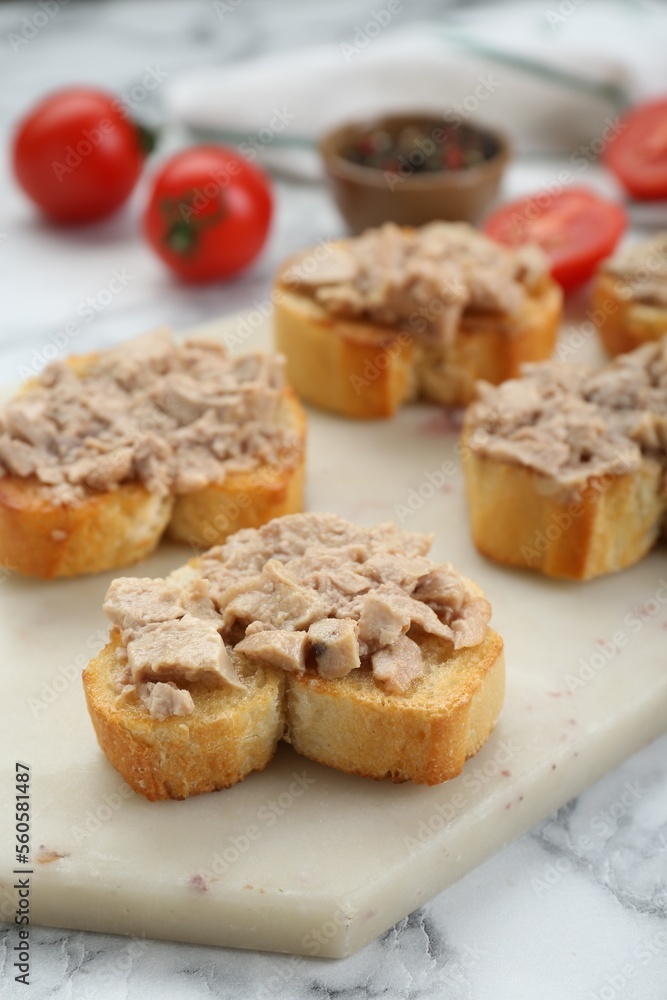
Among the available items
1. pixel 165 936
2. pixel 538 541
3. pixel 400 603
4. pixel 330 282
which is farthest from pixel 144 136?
pixel 165 936

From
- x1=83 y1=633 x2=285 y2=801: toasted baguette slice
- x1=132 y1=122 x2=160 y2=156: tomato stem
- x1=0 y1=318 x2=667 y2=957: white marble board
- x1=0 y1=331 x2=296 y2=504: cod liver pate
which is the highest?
x1=132 y1=122 x2=160 y2=156: tomato stem

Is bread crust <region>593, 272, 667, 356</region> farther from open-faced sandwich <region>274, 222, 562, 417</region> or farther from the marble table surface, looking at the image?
the marble table surface

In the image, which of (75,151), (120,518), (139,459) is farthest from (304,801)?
(75,151)

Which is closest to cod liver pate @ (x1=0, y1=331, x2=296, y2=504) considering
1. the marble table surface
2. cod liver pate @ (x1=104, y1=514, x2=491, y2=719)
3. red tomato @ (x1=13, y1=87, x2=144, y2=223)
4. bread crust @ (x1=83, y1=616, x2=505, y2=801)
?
cod liver pate @ (x1=104, y1=514, x2=491, y2=719)

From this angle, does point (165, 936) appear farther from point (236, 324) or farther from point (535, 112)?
point (535, 112)

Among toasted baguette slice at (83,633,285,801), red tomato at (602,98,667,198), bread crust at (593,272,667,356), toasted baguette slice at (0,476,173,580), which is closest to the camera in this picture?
toasted baguette slice at (83,633,285,801)

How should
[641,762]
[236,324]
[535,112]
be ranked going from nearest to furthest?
[641,762] → [236,324] → [535,112]
